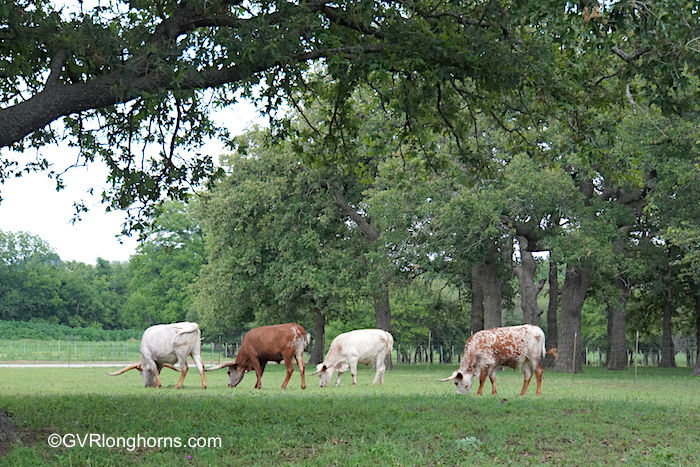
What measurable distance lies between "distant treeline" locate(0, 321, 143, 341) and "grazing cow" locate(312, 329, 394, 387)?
65.2m

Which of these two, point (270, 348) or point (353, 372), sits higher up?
point (270, 348)

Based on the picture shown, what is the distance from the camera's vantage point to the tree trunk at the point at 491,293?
1431 inches

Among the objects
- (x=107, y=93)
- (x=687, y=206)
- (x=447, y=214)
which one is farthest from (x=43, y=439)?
(x=687, y=206)

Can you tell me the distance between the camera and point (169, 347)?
2102 centimetres

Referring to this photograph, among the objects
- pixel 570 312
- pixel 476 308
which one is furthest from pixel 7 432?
pixel 476 308

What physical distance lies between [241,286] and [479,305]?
13331 millimetres

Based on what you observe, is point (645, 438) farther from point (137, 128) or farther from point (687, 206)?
point (687, 206)

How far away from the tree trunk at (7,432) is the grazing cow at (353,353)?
1379 cm

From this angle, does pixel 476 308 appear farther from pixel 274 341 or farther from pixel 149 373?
pixel 149 373

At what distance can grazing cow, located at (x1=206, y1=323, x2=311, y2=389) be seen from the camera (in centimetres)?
2161

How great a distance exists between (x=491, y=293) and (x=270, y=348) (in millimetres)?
17281

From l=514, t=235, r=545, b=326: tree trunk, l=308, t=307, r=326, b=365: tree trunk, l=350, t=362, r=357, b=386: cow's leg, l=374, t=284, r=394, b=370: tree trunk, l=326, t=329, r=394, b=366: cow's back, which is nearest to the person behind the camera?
l=350, t=362, r=357, b=386: cow's leg

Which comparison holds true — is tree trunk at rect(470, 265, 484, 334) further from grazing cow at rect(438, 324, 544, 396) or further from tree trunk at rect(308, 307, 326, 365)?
grazing cow at rect(438, 324, 544, 396)

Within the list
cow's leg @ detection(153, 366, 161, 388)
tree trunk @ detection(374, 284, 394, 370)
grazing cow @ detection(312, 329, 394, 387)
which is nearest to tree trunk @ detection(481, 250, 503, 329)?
tree trunk @ detection(374, 284, 394, 370)
